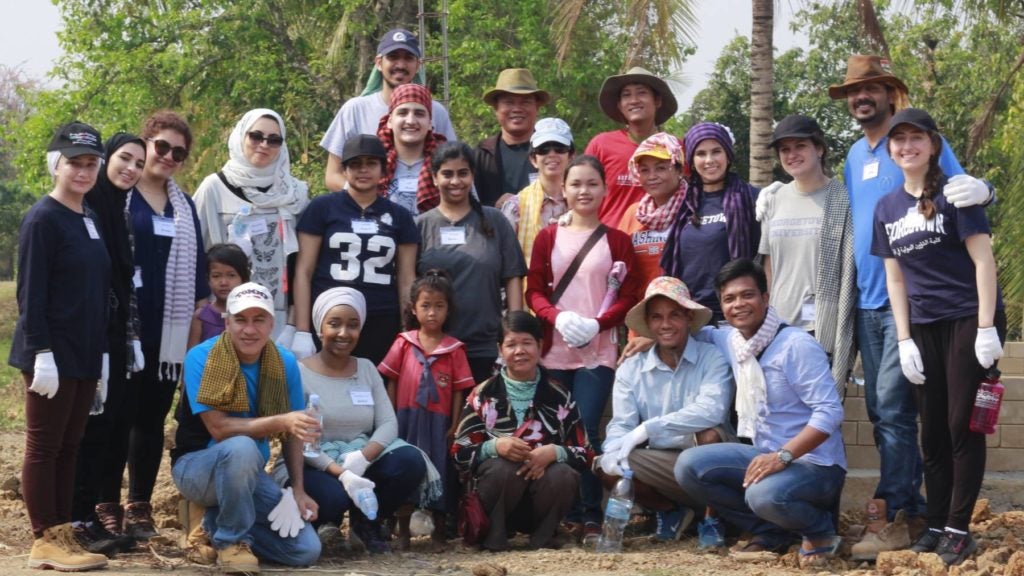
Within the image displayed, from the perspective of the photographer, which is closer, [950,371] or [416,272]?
[950,371]

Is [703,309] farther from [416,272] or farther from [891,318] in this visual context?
[416,272]

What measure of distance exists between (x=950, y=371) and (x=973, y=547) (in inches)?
33.9

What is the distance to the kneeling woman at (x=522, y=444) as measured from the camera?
22.5 feet

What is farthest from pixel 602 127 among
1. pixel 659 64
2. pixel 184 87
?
pixel 659 64

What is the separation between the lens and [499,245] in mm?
7406

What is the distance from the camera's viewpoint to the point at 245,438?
6109 mm

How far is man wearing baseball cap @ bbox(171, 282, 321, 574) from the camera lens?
6.08 m

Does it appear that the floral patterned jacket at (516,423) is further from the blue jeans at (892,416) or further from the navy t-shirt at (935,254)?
the navy t-shirt at (935,254)

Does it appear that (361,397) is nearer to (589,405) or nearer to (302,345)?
(302,345)

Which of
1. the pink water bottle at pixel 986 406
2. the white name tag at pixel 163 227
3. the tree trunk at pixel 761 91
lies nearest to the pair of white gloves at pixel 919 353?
the pink water bottle at pixel 986 406

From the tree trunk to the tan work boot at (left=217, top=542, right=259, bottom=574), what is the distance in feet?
24.9

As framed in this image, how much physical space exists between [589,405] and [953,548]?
206 cm

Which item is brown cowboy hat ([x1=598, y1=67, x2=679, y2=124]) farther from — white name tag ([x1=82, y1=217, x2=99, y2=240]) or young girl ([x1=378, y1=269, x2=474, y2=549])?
white name tag ([x1=82, y1=217, x2=99, y2=240])

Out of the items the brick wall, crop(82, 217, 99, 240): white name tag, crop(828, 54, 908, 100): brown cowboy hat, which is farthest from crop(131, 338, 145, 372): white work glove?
the brick wall
